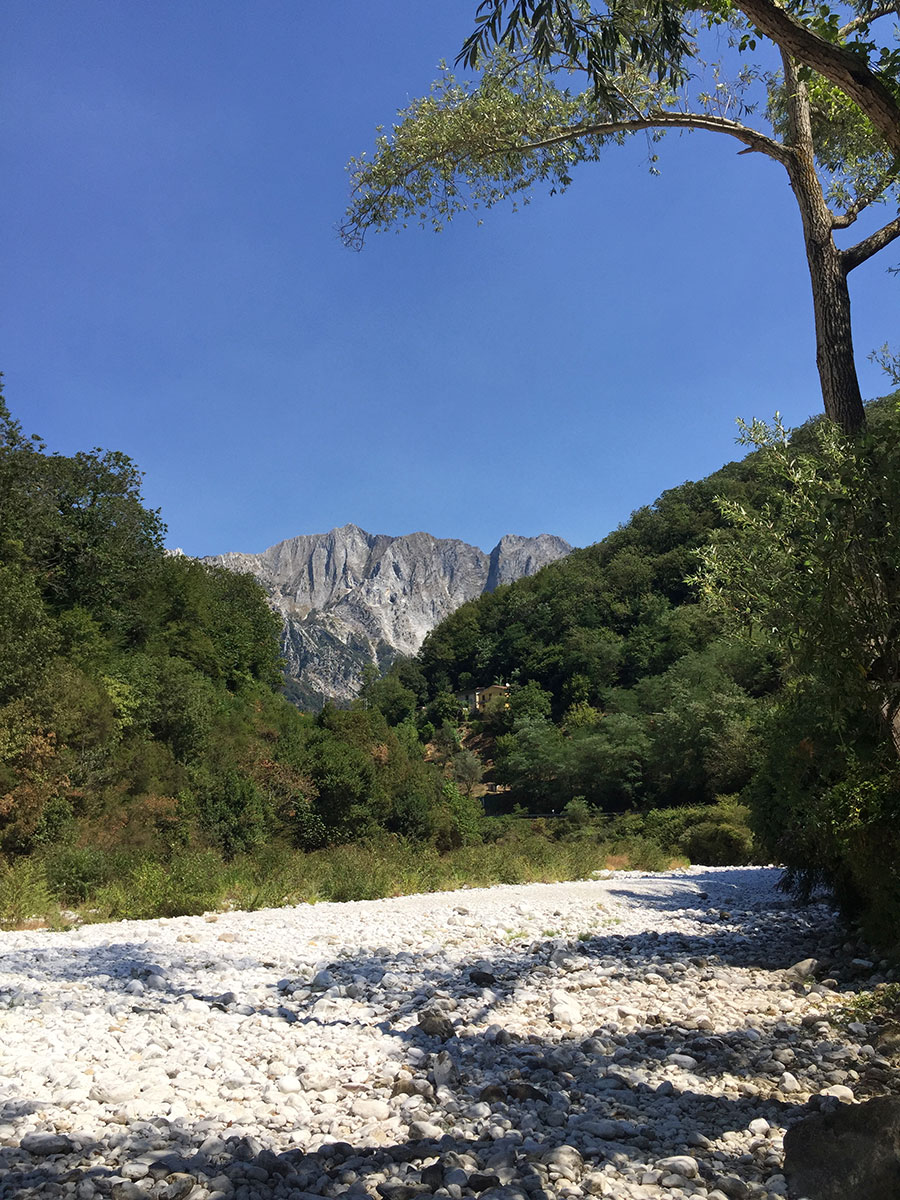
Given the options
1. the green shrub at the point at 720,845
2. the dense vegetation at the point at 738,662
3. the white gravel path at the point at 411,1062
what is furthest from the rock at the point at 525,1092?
the green shrub at the point at 720,845

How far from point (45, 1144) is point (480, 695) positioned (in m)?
71.1

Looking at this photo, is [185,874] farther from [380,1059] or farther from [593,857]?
[593,857]

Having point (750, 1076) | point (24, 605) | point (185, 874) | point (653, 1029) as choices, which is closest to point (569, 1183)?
point (750, 1076)

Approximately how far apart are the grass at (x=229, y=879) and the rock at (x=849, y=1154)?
7.91 meters

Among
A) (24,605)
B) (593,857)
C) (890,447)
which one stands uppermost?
(24,605)

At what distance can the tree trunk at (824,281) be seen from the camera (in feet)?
16.7

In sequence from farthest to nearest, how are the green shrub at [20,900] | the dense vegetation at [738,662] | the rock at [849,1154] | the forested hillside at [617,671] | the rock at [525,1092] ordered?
the forested hillside at [617,671] → the green shrub at [20,900] → the dense vegetation at [738,662] → the rock at [525,1092] → the rock at [849,1154]

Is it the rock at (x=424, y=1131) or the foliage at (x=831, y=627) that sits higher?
the foliage at (x=831, y=627)

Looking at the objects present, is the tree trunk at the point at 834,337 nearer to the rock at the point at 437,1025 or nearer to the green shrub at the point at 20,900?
the rock at the point at 437,1025

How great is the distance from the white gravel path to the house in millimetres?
61061

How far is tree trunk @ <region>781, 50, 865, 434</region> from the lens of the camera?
5.09 metres

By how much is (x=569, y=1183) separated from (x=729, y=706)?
3285 centimetres

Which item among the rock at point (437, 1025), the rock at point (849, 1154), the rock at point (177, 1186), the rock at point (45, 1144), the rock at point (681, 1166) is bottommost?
the rock at point (437, 1025)

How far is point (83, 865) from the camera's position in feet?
37.3
